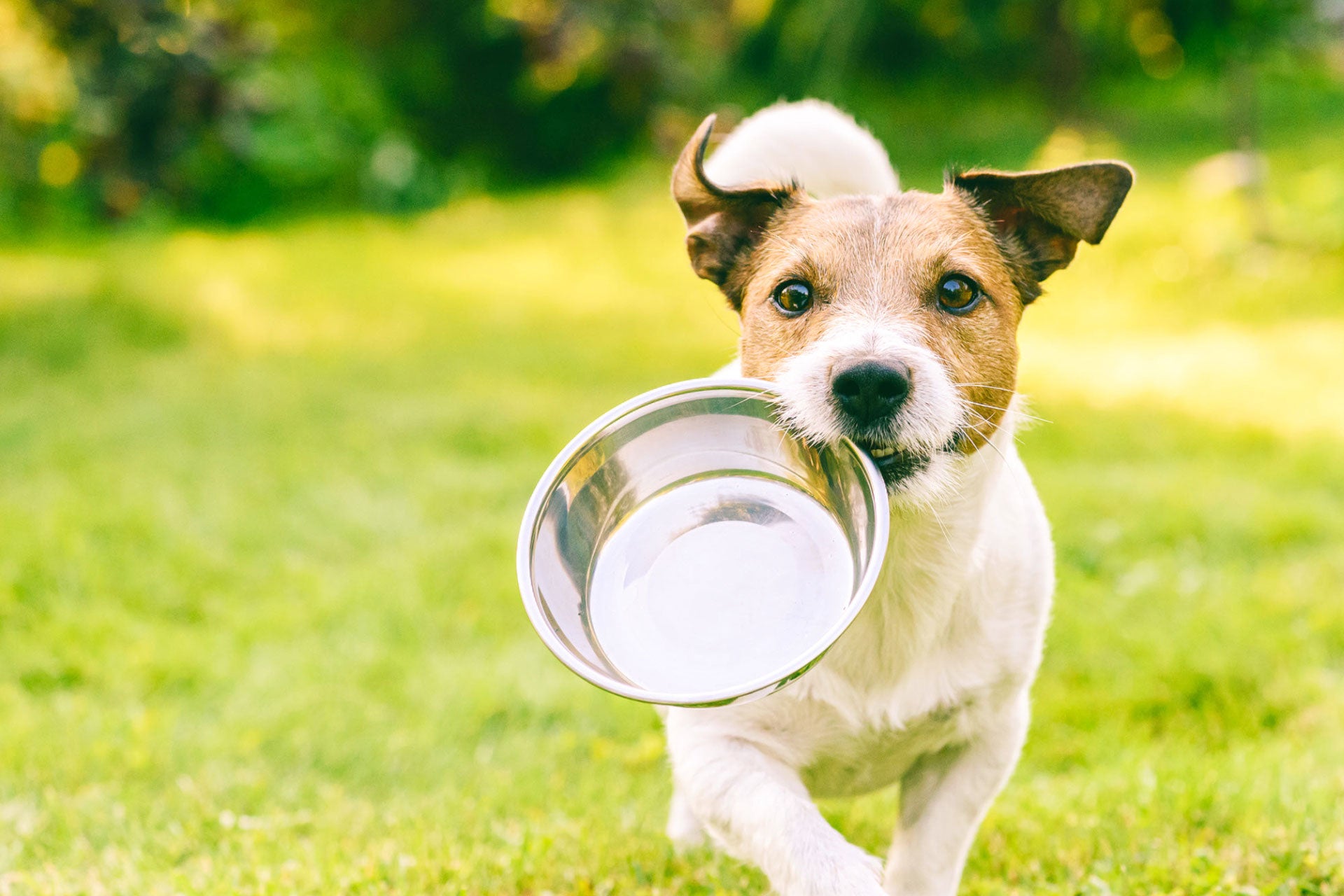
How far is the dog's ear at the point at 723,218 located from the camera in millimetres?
3059

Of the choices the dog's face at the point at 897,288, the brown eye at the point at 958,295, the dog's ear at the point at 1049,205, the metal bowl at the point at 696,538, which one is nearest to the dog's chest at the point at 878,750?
the metal bowl at the point at 696,538

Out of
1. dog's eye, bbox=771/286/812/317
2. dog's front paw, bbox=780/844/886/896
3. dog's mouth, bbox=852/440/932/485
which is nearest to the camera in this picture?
dog's front paw, bbox=780/844/886/896

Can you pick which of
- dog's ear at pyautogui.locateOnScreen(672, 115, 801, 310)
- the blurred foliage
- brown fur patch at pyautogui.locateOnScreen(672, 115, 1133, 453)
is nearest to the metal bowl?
brown fur patch at pyautogui.locateOnScreen(672, 115, 1133, 453)

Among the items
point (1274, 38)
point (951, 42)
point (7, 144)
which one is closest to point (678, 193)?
point (1274, 38)

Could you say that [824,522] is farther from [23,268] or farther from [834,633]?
[23,268]

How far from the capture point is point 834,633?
220 centimetres

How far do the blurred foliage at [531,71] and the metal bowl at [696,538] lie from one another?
3716mm

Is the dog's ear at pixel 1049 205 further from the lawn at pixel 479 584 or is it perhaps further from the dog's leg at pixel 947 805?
the lawn at pixel 479 584

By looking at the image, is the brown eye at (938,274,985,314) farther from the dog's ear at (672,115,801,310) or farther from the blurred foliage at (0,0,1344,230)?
the blurred foliage at (0,0,1344,230)

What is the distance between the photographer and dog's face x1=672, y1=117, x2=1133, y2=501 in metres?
2.54

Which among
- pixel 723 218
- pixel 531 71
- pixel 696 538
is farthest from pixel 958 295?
pixel 531 71

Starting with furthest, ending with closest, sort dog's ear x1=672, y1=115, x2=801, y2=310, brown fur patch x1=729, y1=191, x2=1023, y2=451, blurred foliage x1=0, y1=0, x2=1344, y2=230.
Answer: blurred foliage x1=0, y1=0, x2=1344, y2=230
dog's ear x1=672, y1=115, x2=801, y2=310
brown fur patch x1=729, y1=191, x2=1023, y2=451

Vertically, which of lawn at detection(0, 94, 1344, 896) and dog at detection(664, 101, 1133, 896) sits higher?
dog at detection(664, 101, 1133, 896)

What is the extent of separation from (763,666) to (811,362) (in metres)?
0.62
